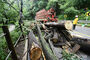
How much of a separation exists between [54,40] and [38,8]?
1850cm

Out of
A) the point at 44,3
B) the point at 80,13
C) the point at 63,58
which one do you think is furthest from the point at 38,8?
the point at 63,58

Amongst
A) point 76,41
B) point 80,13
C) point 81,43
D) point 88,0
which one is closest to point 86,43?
point 81,43

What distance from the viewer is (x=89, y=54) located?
3.40 m

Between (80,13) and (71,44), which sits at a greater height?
(80,13)

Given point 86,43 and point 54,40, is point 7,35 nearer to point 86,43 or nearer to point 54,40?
point 54,40

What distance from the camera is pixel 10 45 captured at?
4.98 ft

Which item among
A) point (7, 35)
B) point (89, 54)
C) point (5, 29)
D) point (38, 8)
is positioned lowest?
point (89, 54)

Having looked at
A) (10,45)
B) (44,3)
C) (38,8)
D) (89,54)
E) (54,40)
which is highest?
(44,3)

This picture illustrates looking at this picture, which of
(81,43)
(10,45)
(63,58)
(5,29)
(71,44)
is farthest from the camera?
(71,44)

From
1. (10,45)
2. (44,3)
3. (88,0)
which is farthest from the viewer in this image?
(44,3)

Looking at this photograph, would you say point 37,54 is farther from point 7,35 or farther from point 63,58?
point 63,58

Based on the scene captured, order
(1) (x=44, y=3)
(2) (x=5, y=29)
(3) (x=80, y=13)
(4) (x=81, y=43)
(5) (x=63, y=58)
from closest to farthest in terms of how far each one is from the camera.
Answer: (2) (x=5, y=29) < (5) (x=63, y=58) < (4) (x=81, y=43) < (3) (x=80, y=13) < (1) (x=44, y=3)

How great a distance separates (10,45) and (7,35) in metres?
0.29

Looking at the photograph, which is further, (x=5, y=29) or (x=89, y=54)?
(x=89, y=54)
